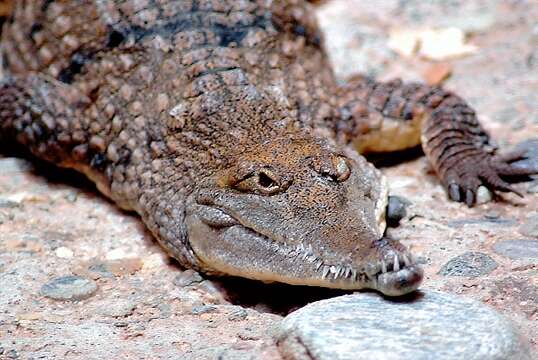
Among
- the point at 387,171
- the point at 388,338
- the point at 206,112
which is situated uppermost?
the point at 206,112

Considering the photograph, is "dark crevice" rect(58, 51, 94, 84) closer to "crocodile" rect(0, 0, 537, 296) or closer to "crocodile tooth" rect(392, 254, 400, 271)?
"crocodile" rect(0, 0, 537, 296)

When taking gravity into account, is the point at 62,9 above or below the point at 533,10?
above

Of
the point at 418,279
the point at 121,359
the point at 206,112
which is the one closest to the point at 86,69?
the point at 206,112

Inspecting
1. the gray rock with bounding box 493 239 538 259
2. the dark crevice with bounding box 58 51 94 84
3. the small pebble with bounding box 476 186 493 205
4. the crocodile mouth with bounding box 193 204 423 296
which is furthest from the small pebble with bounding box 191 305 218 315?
the dark crevice with bounding box 58 51 94 84

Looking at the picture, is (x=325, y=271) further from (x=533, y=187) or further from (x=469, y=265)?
(x=533, y=187)

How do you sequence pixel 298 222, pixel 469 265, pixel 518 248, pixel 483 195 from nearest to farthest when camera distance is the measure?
1. pixel 298 222
2. pixel 469 265
3. pixel 518 248
4. pixel 483 195

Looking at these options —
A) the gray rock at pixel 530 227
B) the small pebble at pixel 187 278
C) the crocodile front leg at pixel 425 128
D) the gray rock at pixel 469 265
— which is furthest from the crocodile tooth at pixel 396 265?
the crocodile front leg at pixel 425 128

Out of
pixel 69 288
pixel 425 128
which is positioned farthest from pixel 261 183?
pixel 425 128

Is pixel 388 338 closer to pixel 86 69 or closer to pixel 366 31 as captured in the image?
pixel 86 69
